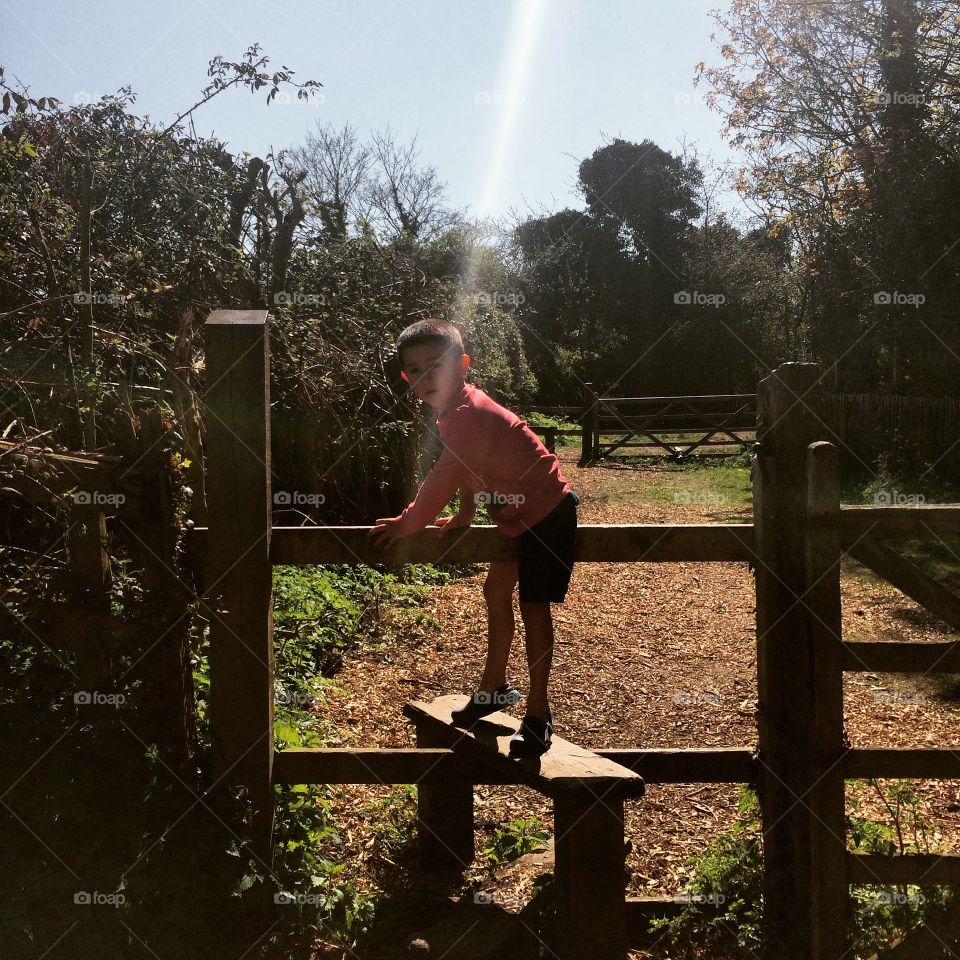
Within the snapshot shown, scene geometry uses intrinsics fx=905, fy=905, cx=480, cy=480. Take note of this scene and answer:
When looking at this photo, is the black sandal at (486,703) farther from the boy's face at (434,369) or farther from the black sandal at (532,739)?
the boy's face at (434,369)

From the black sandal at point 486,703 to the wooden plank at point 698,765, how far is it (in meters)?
0.43

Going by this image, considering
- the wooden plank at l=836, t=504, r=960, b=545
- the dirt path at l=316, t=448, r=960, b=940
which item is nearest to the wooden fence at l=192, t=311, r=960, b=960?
the wooden plank at l=836, t=504, r=960, b=545

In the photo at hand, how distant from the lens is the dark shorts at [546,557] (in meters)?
3.03

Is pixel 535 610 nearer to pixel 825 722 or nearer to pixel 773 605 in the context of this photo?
pixel 773 605

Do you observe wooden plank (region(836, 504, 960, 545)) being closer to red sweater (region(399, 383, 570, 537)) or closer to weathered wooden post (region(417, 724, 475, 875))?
red sweater (region(399, 383, 570, 537))

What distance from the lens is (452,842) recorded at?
3.83m

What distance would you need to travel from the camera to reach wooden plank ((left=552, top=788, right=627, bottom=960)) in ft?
9.55

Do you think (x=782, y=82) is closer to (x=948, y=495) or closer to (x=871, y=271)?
(x=871, y=271)

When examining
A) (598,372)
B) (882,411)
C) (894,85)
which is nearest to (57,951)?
(882,411)

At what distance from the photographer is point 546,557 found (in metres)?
3.04

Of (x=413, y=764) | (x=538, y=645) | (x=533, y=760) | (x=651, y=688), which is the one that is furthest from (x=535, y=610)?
(x=651, y=688)

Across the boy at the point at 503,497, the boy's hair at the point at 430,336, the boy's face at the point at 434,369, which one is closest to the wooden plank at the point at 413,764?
the boy at the point at 503,497

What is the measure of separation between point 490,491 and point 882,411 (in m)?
13.2

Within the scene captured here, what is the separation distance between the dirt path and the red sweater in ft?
5.27
